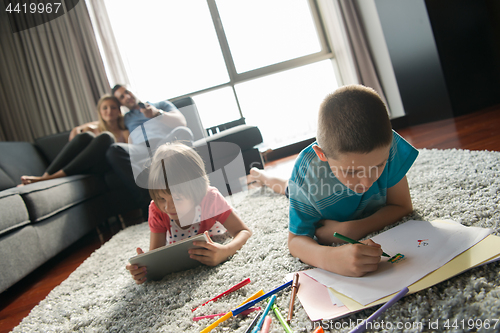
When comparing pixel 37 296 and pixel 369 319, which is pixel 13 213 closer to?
pixel 37 296

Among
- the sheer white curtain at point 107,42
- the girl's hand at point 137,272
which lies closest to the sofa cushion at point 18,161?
the sheer white curtain at point 107,42

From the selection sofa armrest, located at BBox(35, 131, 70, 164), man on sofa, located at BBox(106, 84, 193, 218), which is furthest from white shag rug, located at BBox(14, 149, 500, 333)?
sofa armrest, located at BBox(35, 131, 70, 164)

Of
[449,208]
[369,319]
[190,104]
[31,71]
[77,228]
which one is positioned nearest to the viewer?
[369,319]

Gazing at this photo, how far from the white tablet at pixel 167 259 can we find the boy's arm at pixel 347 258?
298mm

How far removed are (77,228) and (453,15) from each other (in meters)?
3.02

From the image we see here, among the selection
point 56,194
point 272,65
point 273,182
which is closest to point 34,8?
point 272,65

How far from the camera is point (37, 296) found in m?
1.09

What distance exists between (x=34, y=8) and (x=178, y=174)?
132 inches

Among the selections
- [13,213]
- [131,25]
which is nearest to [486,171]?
[13,213]

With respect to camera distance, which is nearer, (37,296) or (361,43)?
(37,296)

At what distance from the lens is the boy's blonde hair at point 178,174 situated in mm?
899

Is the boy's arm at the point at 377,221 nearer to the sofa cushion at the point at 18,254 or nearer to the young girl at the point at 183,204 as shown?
the young girl at the point at 183,204

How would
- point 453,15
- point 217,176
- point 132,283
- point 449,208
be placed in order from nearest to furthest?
1. point 449,208
2. point 132,283
3. point 217,176
4. point 453,15

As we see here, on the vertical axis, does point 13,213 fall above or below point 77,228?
above
